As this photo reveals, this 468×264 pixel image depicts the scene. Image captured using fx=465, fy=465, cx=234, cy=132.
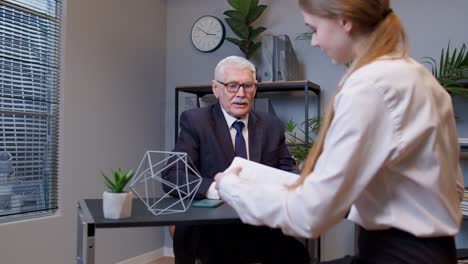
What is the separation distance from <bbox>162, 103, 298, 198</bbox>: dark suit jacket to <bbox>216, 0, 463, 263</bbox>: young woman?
0.99 metres

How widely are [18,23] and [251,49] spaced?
1.59 meters

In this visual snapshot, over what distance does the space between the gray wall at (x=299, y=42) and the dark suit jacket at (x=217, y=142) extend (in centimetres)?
147

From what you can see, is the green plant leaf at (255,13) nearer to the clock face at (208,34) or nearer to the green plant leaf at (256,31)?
the green plant leaf at (256,31)

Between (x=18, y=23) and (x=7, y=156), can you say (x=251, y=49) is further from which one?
(x=7, y=156)

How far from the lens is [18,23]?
2738 mm

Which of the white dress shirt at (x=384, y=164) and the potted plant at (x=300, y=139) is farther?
the potted plant at (x=300, y=139)

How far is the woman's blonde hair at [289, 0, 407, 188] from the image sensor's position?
96cm

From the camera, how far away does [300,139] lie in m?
3.41

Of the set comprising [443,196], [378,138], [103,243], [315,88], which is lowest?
A: [103,243]

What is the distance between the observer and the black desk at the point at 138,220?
46.9 inches

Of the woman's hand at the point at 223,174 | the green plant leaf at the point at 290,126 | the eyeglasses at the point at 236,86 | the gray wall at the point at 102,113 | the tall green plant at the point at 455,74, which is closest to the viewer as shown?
the woman's hand at the point at 223,174

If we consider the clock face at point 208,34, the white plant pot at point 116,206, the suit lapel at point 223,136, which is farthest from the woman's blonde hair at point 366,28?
the clock face at point 208,34

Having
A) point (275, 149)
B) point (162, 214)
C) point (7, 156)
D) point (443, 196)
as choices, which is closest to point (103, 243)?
point (7, 156)

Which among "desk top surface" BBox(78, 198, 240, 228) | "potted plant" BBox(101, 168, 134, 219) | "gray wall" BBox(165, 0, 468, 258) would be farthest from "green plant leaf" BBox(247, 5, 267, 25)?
"potted plant" BBox(101, 168, 134, 219)
